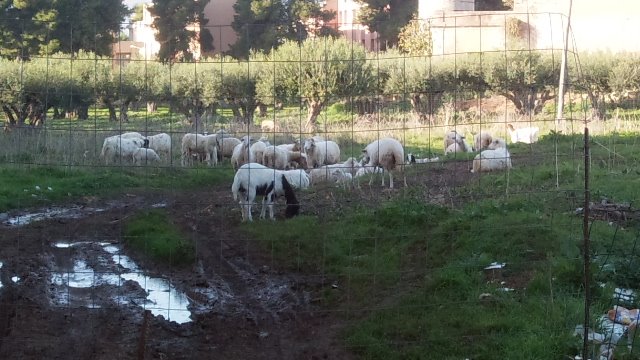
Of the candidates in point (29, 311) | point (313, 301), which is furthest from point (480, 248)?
point (29, 311)

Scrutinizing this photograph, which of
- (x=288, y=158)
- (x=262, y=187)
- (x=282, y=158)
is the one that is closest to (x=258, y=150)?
(x=282, y=158)

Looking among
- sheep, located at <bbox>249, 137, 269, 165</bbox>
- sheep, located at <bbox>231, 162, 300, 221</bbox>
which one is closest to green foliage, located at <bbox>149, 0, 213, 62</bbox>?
sheep, located at <bbox>249, 137, 269, 165</bbox>

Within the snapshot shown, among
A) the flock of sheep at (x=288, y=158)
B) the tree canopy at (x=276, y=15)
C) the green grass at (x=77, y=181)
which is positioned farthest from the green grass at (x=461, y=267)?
the tree canopy at (x=276, y=15)

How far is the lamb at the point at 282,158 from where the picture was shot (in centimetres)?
1934

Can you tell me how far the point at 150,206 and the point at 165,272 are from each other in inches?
201

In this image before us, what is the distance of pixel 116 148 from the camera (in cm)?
2239

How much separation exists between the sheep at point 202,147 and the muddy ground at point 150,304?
26.1 feet

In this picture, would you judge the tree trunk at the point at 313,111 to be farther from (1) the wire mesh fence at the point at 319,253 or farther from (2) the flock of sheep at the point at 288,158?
(1) the wire mesh fence at the point at 319,253

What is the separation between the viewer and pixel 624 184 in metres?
13.4

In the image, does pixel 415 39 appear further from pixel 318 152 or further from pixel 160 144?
pixel 318 152

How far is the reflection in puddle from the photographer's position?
902 cm

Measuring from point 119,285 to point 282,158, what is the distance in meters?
10.1

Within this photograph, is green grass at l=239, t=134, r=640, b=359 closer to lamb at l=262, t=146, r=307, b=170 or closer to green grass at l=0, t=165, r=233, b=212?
green grass at l=0, t=165, r=233, b=212

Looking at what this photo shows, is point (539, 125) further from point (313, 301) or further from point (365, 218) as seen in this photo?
point (313, 301)
